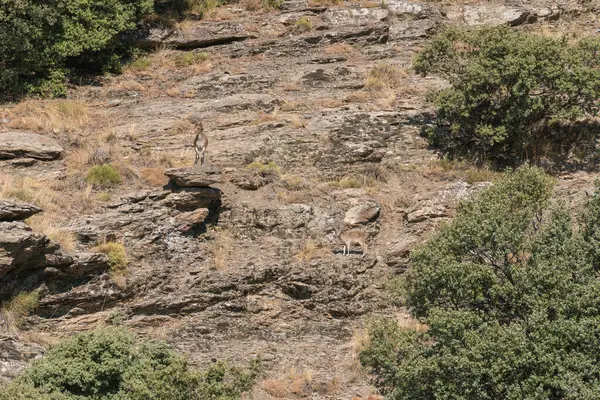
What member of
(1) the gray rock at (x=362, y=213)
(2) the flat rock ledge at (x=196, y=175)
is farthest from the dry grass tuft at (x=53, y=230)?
(1) the gray rock at (x=362, y=213)

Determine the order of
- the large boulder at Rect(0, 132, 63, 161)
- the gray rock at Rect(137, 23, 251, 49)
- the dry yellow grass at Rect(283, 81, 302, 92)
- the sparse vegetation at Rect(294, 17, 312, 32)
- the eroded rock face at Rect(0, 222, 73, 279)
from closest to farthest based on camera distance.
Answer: the eroded rock face at Rect(0, 222, 73, 279)
the large boulder at Rect(0, 132, 63, 161)
the dry yellow grass at Rect(283, 81, 302, 92)
the gray rock at Rect(137, 23, 251, 49)
the sparse vegetation at Rect(294, 17, 312, 32)

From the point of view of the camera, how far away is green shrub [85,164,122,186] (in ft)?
84.8

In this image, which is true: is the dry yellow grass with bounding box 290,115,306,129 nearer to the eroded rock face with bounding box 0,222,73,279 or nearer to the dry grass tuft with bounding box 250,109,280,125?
the dry grass tuft with bounding box 250,109,280,125

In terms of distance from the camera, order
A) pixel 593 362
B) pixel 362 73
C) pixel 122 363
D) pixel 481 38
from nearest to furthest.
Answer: pixel 593 362 < pixel 122 363 < pixel 481 38 < pixel 362 73

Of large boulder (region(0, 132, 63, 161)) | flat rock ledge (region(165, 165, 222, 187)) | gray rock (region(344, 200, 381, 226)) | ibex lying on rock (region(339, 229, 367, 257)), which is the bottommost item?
ibex lying on rock (region(339, 229, 367, 257))

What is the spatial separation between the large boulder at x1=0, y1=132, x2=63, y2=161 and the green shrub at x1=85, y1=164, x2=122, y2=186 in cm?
180

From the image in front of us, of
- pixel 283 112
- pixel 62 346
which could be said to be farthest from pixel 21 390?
pixel 283 112

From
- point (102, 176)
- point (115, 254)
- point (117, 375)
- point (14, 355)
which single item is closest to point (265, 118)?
point (102, 176)

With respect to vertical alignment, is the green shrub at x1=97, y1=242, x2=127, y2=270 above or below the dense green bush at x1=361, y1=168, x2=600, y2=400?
below

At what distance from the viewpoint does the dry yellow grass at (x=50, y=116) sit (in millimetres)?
29250

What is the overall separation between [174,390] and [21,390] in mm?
2524

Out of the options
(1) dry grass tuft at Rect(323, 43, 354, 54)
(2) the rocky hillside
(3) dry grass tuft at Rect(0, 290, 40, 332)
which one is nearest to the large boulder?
(2) the rocky hillside

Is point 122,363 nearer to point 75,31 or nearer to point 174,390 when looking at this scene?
point 174,390

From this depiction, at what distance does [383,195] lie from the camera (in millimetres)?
26469
